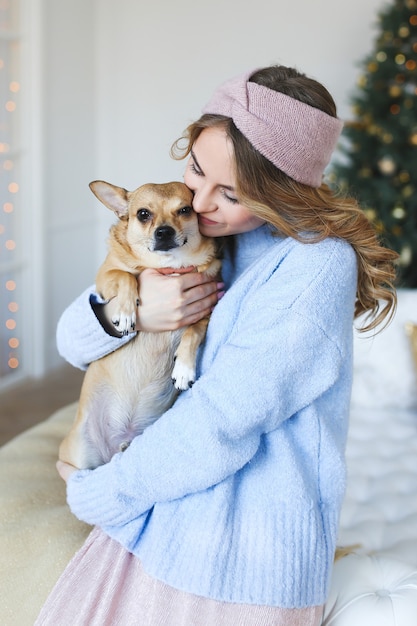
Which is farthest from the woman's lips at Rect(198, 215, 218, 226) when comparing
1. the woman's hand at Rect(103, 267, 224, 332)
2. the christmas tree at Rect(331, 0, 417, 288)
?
the christmas tree at Rect(331, 0, 417, 288)

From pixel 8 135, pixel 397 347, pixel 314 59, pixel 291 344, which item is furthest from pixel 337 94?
pixel 291 344

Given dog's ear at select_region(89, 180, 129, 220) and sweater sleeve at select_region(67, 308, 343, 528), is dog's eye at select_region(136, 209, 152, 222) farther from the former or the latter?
sweater sleeve at select_region(67, 308, 343, 528)

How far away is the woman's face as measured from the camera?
3.86ft

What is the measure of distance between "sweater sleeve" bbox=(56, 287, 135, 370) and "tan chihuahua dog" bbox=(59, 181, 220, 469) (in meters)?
0.03

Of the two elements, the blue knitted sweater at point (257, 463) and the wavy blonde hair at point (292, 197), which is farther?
the wavy blonde hair at point (292, 197)

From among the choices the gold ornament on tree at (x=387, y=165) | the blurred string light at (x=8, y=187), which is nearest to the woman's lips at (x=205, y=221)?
the gold ornament on tree at (x=387, y=165)

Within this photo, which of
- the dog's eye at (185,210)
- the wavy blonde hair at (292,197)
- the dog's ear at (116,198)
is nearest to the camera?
the wavy blonde hair at (292,197)

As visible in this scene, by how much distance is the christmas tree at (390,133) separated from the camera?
11.9 feet

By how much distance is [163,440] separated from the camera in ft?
3.53

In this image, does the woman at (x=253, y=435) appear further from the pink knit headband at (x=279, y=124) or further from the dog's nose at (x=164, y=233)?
the dog's nose at (x=164, y=233)

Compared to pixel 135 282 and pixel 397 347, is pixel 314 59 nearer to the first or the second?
pixel 397 347

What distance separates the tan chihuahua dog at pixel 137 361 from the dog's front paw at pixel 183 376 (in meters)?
0.06

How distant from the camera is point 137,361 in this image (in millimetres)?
1394

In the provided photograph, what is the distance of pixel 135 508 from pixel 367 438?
1.38m
